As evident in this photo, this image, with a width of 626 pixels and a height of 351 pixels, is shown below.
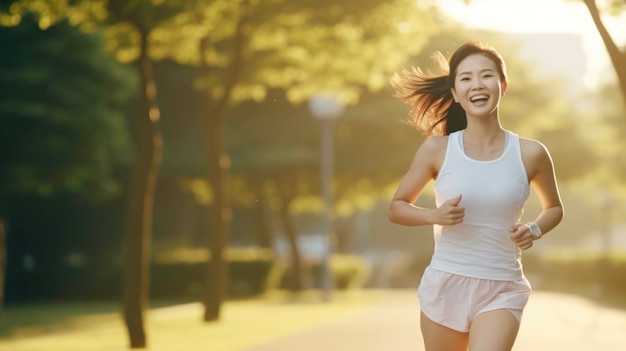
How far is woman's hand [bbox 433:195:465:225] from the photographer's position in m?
5.31

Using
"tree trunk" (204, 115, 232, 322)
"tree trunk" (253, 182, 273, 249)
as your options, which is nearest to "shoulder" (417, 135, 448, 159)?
"tree trunk" (204, 115, 232, 322)

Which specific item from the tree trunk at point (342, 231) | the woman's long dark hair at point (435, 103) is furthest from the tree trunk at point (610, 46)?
the tree trunk at point (342, 231)

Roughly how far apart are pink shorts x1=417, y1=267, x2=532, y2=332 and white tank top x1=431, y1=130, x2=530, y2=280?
3 cm

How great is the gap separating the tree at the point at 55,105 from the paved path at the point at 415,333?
723 centimetres

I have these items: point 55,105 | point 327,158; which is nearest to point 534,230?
point 55,105

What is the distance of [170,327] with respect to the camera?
2331cm

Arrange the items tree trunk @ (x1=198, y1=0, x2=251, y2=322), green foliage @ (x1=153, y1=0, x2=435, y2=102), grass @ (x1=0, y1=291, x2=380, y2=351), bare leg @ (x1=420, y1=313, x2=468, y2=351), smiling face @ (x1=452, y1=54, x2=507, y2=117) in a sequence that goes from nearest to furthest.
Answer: bare leg @ (x1=420, y1=313, x2=468, y2=351)
smiling face @ (x1=452, y1=54, x2=507, y2=117)
grass @ (x1=0, y1=291, x2=380, y2=351)
green foliage @ (x1=153, y1=0, x2=435, y2=102)
tree trunk @ (x1=198, y1=0, x2=251, y2=322)

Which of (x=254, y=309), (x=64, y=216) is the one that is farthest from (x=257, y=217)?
(x=254, y=309)

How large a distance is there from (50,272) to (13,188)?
35.8 ft

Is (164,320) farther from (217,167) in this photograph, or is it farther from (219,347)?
(219,347)

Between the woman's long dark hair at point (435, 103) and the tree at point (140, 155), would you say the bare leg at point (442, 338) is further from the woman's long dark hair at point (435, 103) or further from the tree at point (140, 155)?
the tree at point (140, 155)

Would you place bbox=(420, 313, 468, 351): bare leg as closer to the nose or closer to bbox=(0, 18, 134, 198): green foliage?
the nose

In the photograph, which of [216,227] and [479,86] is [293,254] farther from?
[479,86]

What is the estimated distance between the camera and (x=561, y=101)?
49.3 meters
